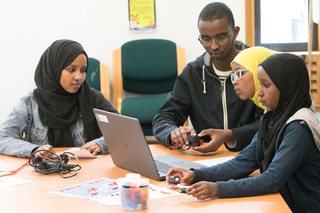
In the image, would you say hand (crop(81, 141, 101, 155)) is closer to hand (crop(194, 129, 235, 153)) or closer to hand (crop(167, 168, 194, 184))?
hand (crop(194, 129, 235, 153))

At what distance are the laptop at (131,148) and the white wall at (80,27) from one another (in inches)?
90.7

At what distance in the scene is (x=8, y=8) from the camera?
13.1ft

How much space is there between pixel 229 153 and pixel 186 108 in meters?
0.55

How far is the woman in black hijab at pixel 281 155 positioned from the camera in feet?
4.23

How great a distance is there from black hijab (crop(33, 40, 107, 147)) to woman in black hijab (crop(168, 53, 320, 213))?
40.8 inches

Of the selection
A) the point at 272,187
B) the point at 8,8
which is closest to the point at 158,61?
the point at 8,8

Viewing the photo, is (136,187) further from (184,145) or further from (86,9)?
(86,9)

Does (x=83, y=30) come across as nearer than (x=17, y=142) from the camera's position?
No

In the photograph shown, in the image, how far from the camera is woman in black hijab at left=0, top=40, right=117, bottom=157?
2279mm

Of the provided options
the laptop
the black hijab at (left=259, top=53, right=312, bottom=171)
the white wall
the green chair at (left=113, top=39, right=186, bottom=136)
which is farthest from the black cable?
the white wall

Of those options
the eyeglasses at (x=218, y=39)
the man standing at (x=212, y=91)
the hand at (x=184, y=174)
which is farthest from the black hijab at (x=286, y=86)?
the eyeglasses at (x=218, y=39)

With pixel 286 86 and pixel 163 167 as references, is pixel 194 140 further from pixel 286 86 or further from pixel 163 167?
pixel 286 86

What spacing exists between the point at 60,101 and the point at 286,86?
1305 millimetres

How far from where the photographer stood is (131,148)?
154 centimetres
